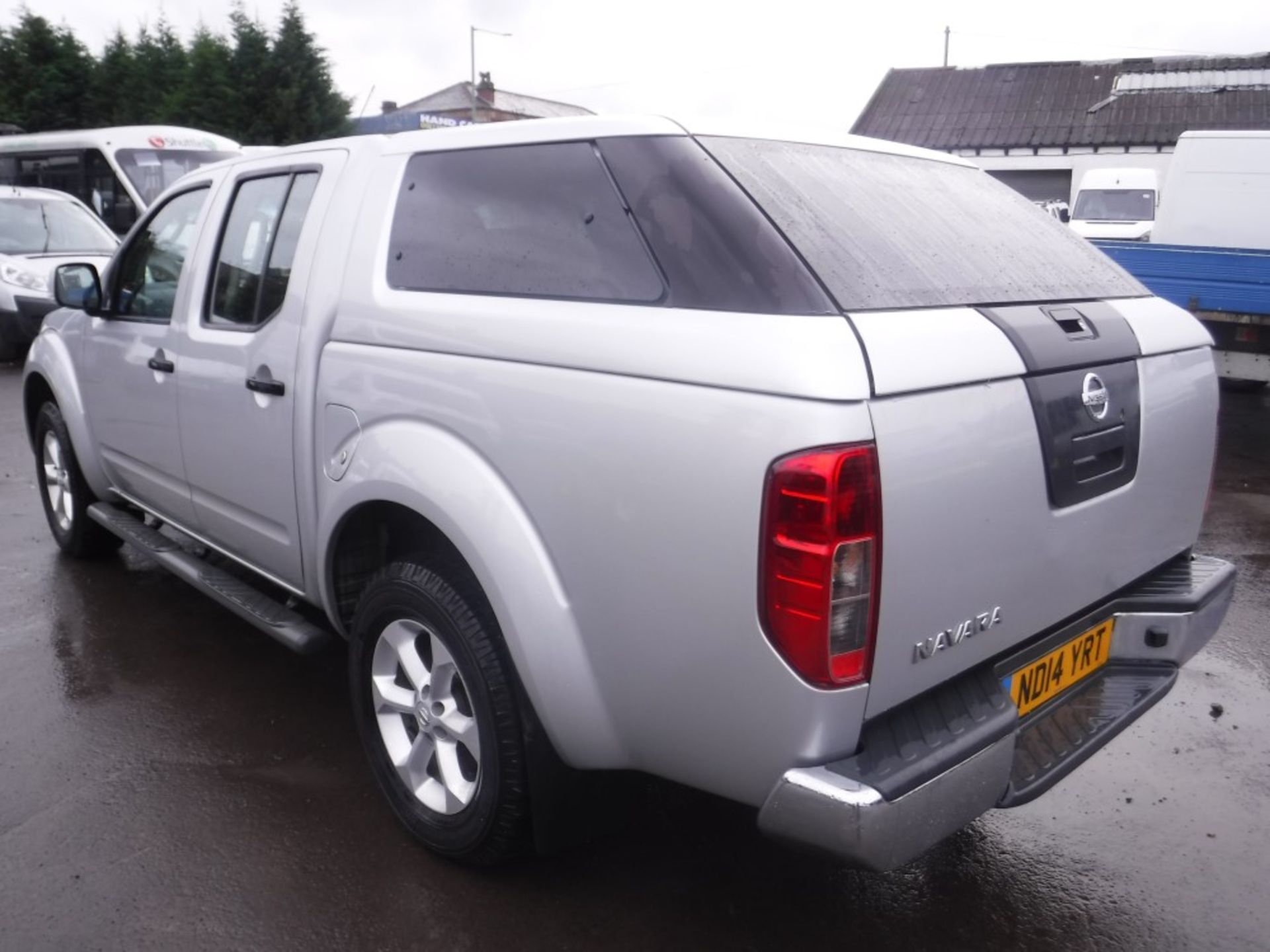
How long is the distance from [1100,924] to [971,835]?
0.44 m

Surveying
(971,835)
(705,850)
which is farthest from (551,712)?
(971,835)

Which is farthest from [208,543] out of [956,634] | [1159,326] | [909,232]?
[1159,326]

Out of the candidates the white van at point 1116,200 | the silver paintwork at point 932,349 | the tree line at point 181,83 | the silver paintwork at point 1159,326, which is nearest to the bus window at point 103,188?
the tree line at point 181,83

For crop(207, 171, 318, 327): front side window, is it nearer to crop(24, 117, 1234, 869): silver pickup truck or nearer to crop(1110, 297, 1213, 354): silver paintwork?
crop(24, 117, 1234, 869): silver pickup truck

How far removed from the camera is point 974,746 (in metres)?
2.17

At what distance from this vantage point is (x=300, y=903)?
2746 millimetres

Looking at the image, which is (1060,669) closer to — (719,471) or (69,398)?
(719,471)

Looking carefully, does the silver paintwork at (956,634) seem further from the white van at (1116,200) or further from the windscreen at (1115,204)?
the windscreen at (1115,204)

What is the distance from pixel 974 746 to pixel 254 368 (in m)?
2.38

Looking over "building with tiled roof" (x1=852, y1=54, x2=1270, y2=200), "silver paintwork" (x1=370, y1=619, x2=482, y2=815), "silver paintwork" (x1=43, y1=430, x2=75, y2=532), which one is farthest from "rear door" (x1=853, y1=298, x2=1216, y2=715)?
"building with tiled roof" (x1=852, y1=54, x2=1270, y2=200)

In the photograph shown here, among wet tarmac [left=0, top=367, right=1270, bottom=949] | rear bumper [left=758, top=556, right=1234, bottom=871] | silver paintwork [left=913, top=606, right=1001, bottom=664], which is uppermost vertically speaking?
silver paintwork [left=913, top=606, right=1001, bottom=664]

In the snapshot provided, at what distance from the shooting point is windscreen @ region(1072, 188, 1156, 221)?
19.2m

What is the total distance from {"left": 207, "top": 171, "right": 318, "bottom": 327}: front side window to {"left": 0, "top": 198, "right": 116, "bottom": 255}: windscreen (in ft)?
31.8

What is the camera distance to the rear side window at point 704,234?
7.22ft
